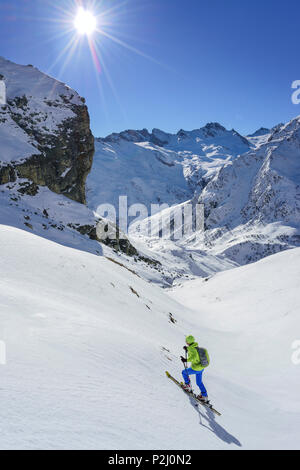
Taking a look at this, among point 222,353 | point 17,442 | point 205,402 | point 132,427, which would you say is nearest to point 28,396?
point 17,442

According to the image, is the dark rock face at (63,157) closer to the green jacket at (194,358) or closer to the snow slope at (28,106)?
the snow slope at (28,106)

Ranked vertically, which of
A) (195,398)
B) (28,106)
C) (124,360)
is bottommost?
(195,398)

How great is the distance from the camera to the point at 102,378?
5602 millimetres

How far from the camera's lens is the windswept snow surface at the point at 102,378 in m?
4.05

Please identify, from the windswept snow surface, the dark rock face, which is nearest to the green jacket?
the windswept snow surface

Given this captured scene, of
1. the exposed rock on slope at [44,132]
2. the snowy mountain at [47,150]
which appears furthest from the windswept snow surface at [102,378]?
the exposed rock on slope at [44,132]

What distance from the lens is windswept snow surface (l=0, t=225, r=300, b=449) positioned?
405 cm

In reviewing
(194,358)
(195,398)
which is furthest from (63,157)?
(195,398)

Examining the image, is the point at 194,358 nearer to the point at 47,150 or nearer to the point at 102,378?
the point at 102,378

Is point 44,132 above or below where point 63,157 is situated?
above

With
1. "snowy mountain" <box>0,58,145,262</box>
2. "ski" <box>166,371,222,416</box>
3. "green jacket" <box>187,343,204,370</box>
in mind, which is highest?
"snowy mountain" <box>0,58,145,262</box>

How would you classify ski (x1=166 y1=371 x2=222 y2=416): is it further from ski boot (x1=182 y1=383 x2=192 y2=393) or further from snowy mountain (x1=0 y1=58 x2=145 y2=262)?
snowy mountain (x1=0 y1=58 x2=145 y2=262)

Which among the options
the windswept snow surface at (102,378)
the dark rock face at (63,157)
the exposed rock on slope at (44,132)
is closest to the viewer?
the windswept snow surface at (102,378)
